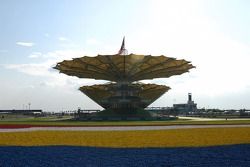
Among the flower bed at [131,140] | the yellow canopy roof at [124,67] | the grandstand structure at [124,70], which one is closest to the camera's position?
the flower bed at [131,140]

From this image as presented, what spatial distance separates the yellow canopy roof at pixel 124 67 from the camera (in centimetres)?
9700

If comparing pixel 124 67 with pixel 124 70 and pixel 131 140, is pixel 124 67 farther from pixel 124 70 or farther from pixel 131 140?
pixel 131 140

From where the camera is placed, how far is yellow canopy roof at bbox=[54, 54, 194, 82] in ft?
318

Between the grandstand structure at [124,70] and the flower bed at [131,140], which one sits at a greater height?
the grandstand structure at [124,70]

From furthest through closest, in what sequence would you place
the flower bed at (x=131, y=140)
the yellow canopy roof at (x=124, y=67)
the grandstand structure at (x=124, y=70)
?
the grandstand structure at (x=124, y=70) → the yellow canopy roof at (x=124, y=67) → the flower bed at (x=131, y=140)

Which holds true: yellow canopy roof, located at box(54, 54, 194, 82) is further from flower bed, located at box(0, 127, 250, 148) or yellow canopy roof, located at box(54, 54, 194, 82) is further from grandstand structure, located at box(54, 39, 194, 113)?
flower bed, located at box(0, 127, 250, 148)

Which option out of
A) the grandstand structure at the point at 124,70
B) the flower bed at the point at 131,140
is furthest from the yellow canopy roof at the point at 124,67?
the flower bed at the point at 131,140

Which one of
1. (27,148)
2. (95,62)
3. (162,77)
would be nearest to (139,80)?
(162,77)

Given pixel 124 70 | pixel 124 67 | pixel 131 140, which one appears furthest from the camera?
pixel 124 70

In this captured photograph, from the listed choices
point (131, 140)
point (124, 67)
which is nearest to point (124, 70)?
point (124, 67)

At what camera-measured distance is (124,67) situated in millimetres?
103375

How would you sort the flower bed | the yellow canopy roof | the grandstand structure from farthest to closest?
the grandstand structure, the yellow canopy roof, the flower bed

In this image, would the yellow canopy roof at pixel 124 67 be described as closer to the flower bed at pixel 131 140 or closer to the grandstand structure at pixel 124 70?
the grandstand structure at pixel 124 70

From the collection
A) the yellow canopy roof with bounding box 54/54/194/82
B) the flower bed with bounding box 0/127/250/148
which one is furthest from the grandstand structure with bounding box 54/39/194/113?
the flower bed with bounding box 0/127/250/148
